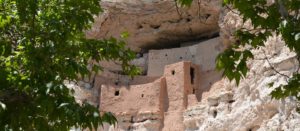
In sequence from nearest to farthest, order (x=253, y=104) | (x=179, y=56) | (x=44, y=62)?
(x=44, y=62) → (x=253, y=104) → (x=179, y=56)

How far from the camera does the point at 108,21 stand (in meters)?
16.0

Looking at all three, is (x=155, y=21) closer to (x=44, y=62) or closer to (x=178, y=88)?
(x=178, y=88)

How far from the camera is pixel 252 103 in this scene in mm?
12117

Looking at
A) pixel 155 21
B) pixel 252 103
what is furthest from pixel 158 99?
pixel 252 103

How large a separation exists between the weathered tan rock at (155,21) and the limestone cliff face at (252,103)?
4.75 feet

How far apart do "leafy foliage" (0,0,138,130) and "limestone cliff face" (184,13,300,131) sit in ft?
23.4

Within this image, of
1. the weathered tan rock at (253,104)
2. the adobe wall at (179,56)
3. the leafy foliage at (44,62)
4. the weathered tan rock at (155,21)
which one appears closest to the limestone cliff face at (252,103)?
the weathered tan rock at (253,104)

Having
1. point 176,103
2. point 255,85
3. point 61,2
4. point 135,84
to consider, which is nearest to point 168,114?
point 176,103

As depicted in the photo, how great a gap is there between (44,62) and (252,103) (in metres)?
9.31

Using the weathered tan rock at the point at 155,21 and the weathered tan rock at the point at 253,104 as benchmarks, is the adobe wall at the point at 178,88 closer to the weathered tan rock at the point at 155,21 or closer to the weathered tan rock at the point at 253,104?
the weathered tan rock at the point at 253,104

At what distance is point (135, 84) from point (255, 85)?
528 cm

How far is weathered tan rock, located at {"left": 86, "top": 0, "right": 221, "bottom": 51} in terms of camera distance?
15391 mm

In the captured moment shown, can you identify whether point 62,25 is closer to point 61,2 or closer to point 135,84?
point 61,2

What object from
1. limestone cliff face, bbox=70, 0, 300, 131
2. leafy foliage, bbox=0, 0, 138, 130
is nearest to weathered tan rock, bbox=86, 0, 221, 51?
limestone cliff face, bbox=70, 0, 300, 131
